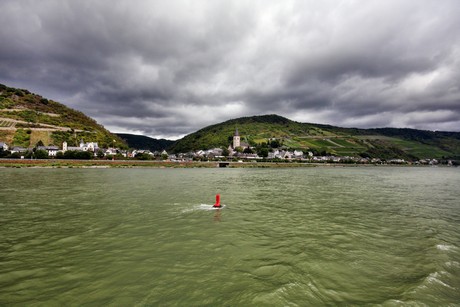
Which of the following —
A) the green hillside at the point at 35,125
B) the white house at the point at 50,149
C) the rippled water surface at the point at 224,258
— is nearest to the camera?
the rippled water surface at the point at 224,258

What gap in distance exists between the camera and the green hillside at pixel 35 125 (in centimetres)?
13538

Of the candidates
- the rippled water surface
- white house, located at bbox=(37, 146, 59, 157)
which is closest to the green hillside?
white house, located at bbox=(37, 146, 59, 157)

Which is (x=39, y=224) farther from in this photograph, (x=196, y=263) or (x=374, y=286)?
(x=374, y=286)

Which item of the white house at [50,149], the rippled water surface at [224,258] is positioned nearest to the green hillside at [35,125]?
the white house at [50,149]

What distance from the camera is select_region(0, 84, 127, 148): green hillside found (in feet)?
444

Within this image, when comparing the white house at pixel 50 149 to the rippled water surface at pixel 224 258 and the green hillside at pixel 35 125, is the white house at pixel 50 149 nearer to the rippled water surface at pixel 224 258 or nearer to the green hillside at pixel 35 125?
the green hillside at pixel 35 125

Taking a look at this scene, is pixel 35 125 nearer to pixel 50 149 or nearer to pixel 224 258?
pixel 50 149

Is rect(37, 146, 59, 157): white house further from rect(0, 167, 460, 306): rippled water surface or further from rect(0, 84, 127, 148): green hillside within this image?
rect(0, 167, 460, 306): rippled water surface

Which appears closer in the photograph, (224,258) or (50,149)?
(224,258)

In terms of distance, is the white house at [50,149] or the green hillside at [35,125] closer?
the white house at [50,149]

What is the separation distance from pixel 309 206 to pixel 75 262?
826 inches

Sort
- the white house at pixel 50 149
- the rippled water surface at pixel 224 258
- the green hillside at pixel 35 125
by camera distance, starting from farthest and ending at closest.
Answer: the green hillside at pixel 35 125 → the white house at pixel 50 149 → the rippled water surface at pixel 224 258

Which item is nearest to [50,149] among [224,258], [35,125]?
[35,125]

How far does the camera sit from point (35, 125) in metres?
149
